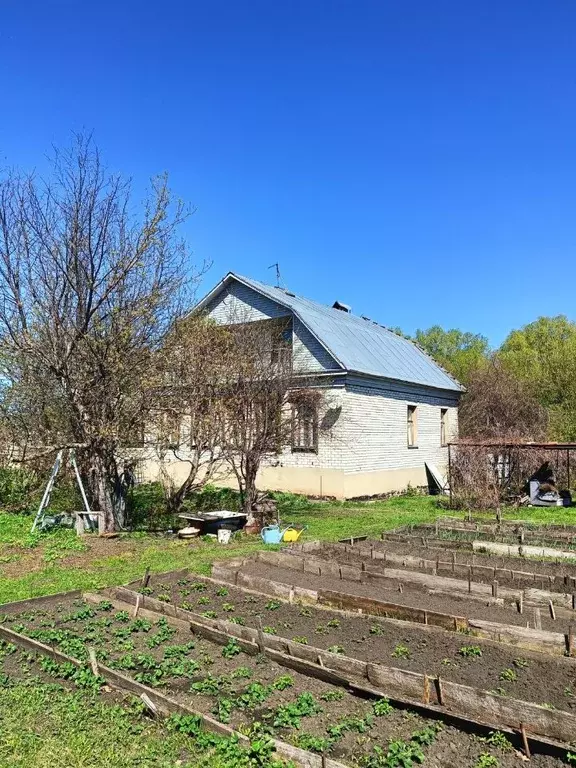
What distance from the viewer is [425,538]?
1041cm

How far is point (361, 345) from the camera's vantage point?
20.0m

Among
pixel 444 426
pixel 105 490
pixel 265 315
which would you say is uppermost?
pixel 265 315

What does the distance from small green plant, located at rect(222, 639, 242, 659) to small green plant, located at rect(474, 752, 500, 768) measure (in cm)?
229

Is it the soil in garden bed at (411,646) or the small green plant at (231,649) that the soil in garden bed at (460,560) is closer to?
the soil in garden bed at (411,646)

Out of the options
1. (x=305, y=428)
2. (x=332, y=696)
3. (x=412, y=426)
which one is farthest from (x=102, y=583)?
(x=412, y=426)

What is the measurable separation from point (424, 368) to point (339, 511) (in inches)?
383

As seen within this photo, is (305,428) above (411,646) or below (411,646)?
above

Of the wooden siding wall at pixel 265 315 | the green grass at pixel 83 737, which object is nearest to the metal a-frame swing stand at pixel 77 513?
the wooden siding wall at pixel 265 315

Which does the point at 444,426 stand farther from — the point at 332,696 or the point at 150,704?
the point at 150,704

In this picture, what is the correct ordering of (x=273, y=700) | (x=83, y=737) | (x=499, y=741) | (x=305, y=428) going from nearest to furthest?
1. (x=499, y=741)
2. (x=83, y=737)
3. (x=273, y=700)
4. (x=305, y=428)

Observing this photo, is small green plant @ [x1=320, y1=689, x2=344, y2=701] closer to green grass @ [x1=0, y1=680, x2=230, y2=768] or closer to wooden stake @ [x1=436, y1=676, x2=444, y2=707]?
wooden stake @ [x1=436, y1=676, x2=444, y2=707]

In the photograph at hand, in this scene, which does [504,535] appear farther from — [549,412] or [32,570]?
[549,412]

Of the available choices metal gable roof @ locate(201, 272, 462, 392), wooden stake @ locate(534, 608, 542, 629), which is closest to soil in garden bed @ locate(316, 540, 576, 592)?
wooden stake @ locate(534, 608, 542, 629)

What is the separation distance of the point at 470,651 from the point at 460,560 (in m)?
3.89
